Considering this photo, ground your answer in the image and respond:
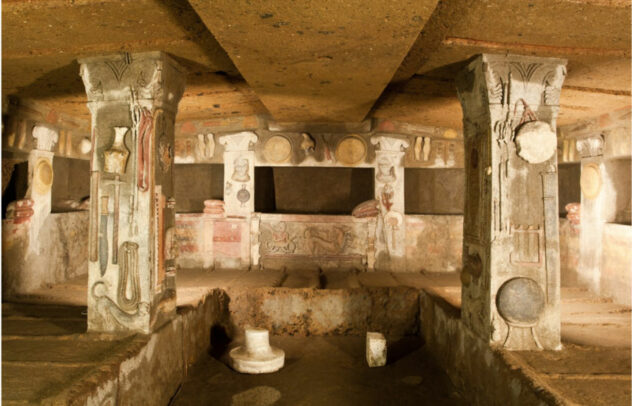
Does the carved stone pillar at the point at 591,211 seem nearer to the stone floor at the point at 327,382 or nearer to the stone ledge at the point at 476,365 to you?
the stone ledge at the point at 476,365

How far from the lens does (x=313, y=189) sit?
730cm

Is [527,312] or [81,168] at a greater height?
[81,168]

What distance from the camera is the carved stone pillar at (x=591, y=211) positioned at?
5219 millimetres

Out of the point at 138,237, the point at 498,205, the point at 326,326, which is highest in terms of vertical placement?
the point at 498,205

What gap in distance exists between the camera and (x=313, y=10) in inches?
88.9

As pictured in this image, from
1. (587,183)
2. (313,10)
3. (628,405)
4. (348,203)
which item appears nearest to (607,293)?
(587,183)

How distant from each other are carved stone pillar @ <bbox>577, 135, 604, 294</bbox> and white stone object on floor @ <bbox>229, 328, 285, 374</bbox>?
401 centimetres

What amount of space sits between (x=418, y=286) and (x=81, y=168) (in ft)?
16.6

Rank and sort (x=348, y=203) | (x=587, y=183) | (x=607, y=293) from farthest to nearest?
(x=348, y=203) < (x=587, y=183) < (x=607, y=293)

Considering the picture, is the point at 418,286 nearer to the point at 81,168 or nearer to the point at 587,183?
the point at 587,183

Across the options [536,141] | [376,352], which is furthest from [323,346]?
[536,141]

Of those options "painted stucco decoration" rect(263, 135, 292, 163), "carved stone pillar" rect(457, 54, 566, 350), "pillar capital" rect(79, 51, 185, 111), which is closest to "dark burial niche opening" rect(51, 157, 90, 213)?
"painted stucco decoration" rect(263, 135, 292, 163)

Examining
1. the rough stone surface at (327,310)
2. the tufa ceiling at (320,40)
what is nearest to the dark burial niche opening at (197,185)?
the rough stone surface at (327,310)

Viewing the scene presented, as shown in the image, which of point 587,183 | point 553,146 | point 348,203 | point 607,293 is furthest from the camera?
point 348,203
